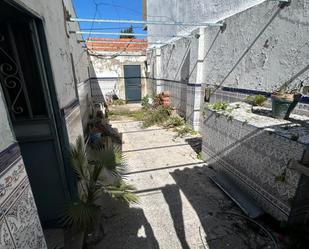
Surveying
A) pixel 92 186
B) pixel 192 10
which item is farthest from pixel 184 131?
pixel 92 186

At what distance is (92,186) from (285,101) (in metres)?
2.56

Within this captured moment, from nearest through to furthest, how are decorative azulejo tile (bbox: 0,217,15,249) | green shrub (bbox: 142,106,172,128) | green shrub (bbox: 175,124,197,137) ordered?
decorative azulejo tile (bbox: 0,217,15,249)
green shrub (bbox: 175,124,197,137)
green shrub (bbox: 142,106,172,128)

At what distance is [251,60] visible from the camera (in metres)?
3.26

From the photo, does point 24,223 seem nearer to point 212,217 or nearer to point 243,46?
point 212,217

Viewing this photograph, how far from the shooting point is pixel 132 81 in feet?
33.2

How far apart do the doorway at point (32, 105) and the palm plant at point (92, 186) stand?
23 centimetres

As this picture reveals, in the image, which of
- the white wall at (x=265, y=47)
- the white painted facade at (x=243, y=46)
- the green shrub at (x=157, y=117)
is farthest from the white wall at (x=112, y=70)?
the white wall at (x=265, y=47)

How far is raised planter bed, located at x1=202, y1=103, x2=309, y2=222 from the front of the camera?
190 centimetres

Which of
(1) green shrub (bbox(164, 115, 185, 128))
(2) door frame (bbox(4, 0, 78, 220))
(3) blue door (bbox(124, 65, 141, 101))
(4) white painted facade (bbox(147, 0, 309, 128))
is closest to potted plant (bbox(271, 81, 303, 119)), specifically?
(4) white painted facade (bbox(147, 0, 309, 128))

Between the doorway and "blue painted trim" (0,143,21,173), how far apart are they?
3.08 ft

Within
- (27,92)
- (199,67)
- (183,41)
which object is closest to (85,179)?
(27,92)

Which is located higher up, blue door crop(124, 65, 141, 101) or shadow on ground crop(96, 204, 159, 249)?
blue door crop(124, 65, 141, 101)

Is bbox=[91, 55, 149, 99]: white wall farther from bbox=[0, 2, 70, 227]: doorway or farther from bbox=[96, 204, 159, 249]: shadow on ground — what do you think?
bbox=[96, 204, 159, 249]: shadow on ground

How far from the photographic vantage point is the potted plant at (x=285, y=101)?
7.37ft
